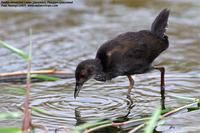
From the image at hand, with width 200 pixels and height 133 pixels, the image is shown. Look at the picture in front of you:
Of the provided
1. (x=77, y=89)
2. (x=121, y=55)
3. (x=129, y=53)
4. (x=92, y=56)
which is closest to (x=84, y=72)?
(x=77, y=89)

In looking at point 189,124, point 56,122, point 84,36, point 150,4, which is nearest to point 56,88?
point 56,122

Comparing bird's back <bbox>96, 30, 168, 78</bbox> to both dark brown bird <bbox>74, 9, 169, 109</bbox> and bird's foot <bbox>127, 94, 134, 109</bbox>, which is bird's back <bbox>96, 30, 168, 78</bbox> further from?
bird's foot <bbox>127, 94, 134, 109</bbox>

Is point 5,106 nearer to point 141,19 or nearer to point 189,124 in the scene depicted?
point 189,124

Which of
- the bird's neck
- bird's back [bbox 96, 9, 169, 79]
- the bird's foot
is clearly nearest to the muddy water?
the bird's foot

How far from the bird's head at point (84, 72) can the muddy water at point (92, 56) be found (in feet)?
0.60

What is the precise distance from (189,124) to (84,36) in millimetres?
4657

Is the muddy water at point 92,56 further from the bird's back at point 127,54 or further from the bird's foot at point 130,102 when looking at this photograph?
the bird's back at point 127,54

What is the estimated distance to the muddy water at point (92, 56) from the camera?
20.5ft

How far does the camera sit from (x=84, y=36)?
1004 centimetres

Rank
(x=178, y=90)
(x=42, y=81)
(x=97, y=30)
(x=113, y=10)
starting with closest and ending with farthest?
(x=178, y=90) < (x=42, y=81) < (x=97, y=30) < (x=113, y=10)

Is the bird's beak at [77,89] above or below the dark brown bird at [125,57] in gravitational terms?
below

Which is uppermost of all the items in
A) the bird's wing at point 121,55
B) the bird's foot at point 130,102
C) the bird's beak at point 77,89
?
the bird's wing at point 121,55

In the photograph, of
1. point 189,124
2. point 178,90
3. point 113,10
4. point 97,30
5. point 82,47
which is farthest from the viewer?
point 113,10

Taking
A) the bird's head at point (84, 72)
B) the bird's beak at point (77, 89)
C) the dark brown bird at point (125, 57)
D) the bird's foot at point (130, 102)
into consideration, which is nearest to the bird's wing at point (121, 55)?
the dark brown bird at point (125, 57)
